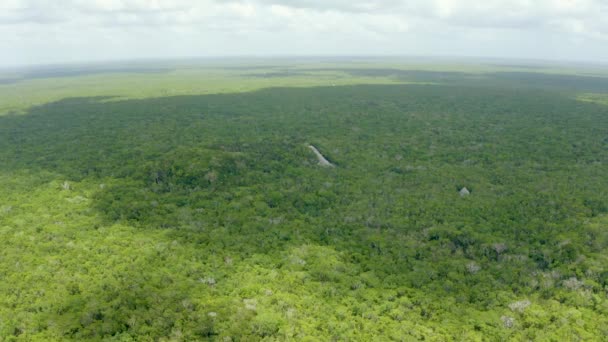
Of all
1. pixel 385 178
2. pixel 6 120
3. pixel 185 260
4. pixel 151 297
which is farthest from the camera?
pixel 6 120

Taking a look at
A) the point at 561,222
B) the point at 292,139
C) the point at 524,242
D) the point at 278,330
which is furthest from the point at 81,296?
the point at 292,139

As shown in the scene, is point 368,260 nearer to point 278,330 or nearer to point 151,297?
point 278,330

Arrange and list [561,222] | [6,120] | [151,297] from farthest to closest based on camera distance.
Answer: [6,120], [561,222], [151,297]

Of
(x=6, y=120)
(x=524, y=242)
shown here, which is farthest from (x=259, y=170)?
(x=6, y=120)

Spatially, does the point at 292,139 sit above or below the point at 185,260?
above

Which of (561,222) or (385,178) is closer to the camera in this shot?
(561,222)

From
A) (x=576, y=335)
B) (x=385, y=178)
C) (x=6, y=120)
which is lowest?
(x=576, y=335)
